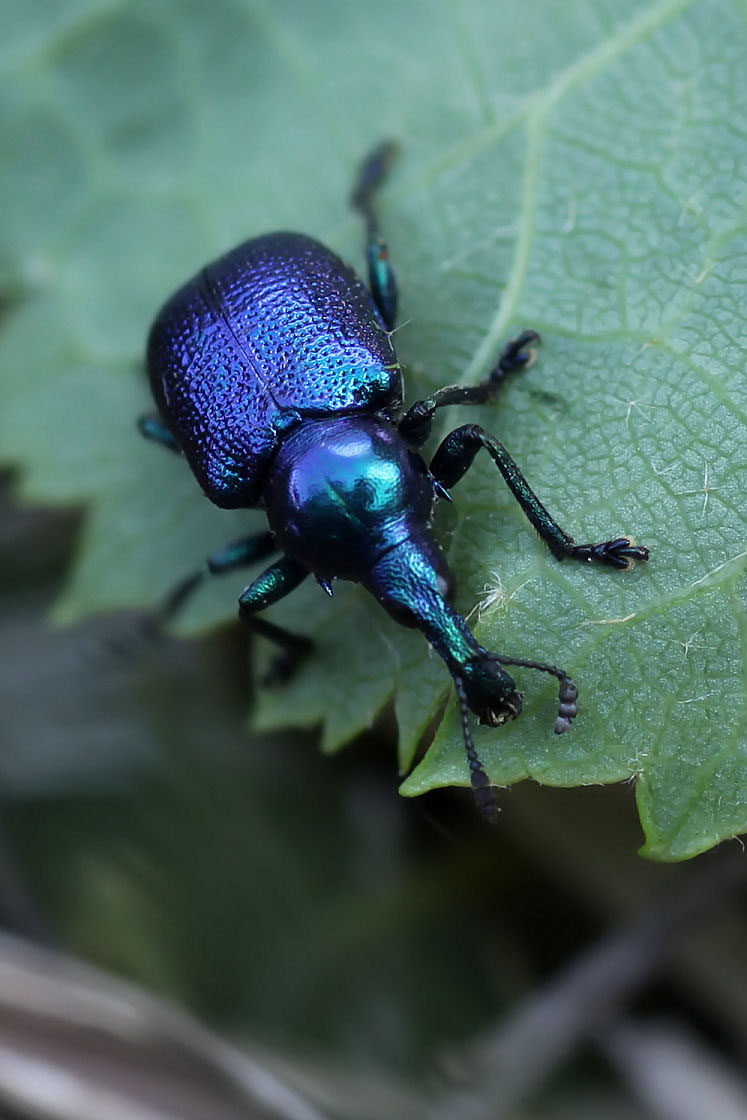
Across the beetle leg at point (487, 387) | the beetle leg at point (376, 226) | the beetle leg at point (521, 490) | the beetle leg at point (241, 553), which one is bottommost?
the beetle leg at point (241, 553)

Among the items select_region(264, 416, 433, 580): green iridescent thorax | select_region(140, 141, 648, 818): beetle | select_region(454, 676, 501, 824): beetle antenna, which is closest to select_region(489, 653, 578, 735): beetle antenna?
select_region(140, 141, 648, 818): beetle

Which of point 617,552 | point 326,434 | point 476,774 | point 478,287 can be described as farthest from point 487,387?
point 476,774

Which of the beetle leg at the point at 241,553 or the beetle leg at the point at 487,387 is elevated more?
the beetle leg at the point at 487,387

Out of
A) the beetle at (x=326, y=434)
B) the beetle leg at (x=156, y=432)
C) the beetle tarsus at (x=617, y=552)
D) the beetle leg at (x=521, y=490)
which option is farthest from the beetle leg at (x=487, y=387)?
the beetle leg at (x=156, y=432)

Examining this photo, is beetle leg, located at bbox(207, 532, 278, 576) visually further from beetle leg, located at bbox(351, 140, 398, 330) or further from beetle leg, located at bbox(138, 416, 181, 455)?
beetle leg, located at bbox(351, 140, 398, 330)

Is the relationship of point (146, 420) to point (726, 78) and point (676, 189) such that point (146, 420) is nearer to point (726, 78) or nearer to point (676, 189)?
point (676, 189)

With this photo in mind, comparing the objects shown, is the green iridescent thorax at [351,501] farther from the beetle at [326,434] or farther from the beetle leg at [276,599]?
the beetle leg at [276,599]

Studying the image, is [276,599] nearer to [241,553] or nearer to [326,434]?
[241,553]
